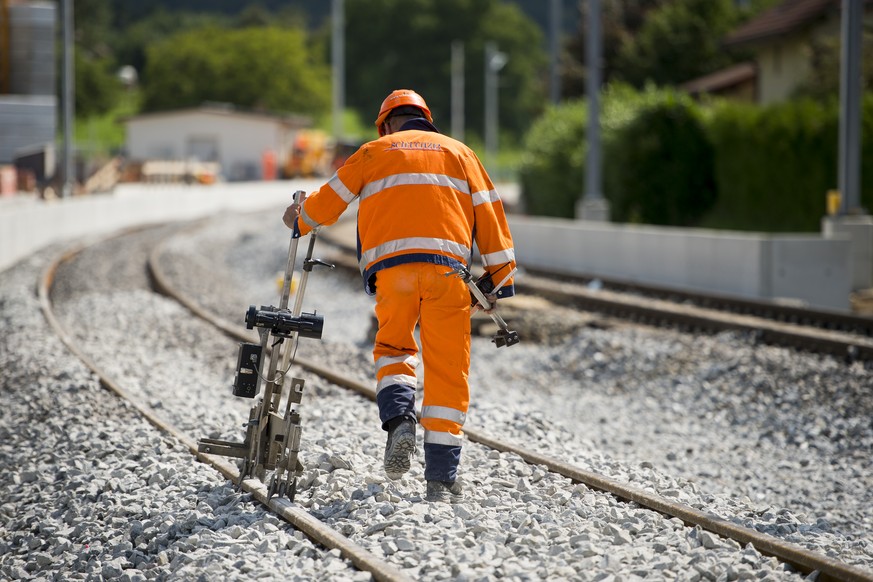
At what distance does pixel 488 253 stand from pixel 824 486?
3195 millimetres

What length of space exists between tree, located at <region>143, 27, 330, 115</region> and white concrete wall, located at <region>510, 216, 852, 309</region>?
83834 mm

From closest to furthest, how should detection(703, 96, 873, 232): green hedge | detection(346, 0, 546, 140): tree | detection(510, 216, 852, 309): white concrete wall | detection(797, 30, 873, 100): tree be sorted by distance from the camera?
detection(510, 216, 852, 309): white concrete wall → detection(703, 96, 873, 232): green hedge → detection(797, 30, 873, 100): tree → detection(346, 0, 546, 140): tree

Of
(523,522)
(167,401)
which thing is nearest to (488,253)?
(523,522)

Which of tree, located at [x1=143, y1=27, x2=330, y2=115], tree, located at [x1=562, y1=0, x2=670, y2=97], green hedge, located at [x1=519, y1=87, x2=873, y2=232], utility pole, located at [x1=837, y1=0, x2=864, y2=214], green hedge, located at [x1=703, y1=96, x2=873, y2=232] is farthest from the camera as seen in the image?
tree, located at [x1=143, y1=27, x2=330, y2=115]

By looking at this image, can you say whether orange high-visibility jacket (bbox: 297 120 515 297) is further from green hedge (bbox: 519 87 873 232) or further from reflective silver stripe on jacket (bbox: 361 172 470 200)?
green hedge (bbox: 519 87 873 232)

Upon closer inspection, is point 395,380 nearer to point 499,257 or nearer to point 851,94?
point 499,257

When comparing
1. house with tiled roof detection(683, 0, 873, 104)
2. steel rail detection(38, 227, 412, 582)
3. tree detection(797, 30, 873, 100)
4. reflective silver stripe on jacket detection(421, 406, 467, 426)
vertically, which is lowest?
steel rail detection(38, 227, 412, 582)

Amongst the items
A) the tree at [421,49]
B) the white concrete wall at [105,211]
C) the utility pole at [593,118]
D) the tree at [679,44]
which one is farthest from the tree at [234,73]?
the utility pole at [593,118]

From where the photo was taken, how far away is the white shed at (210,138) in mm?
65562

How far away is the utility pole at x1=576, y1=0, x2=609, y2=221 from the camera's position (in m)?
22.2

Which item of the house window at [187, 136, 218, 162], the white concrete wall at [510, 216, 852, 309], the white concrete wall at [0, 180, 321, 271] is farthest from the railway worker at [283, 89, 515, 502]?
the house window at [187, 136, 218, 162]

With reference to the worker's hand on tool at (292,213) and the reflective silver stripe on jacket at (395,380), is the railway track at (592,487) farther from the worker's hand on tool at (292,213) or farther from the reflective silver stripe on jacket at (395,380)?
the worker's hand on tool at (292,213)

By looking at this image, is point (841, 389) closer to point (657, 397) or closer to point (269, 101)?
point (657, 397)

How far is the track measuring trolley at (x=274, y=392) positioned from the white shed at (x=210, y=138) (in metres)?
60.0
